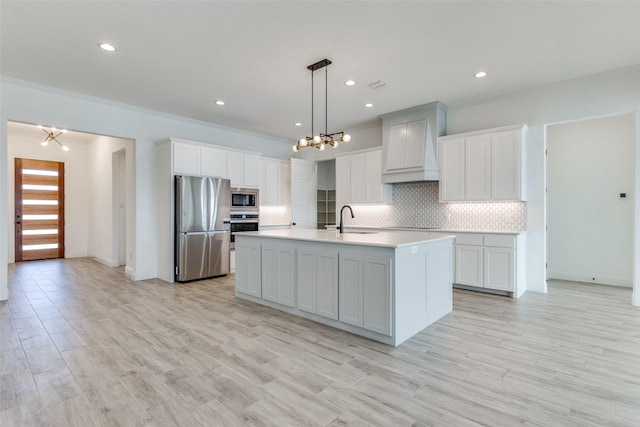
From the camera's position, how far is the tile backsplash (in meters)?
4.98

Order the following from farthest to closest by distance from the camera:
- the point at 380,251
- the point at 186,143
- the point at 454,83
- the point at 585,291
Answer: the point at 186,143 < the point at 585,291 < the point at 454,83 < the point at 380,251

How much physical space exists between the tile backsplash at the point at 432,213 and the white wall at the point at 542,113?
0.93 ft

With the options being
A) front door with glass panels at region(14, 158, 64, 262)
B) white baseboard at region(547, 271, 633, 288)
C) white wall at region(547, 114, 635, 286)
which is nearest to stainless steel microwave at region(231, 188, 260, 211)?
front door with glass panels at region(14, 158, 64, 262)

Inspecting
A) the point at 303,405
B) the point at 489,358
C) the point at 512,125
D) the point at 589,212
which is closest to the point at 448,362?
the point at 489,358

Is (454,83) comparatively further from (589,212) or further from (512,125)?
(589,212)

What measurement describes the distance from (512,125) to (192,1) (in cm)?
444

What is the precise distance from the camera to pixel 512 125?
183 inches

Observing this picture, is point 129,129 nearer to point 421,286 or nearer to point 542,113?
point 421,286

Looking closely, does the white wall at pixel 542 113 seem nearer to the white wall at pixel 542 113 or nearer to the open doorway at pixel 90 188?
the white wall at pixel 542 113

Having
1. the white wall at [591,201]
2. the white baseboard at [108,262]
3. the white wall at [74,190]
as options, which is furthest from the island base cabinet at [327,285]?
the white wall at [74,190]

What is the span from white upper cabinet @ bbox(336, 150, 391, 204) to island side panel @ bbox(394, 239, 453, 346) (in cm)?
262

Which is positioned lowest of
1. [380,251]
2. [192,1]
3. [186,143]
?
[380,251]

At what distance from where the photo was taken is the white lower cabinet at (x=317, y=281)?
329 centimetres

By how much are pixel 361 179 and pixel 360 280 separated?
3618 mm
